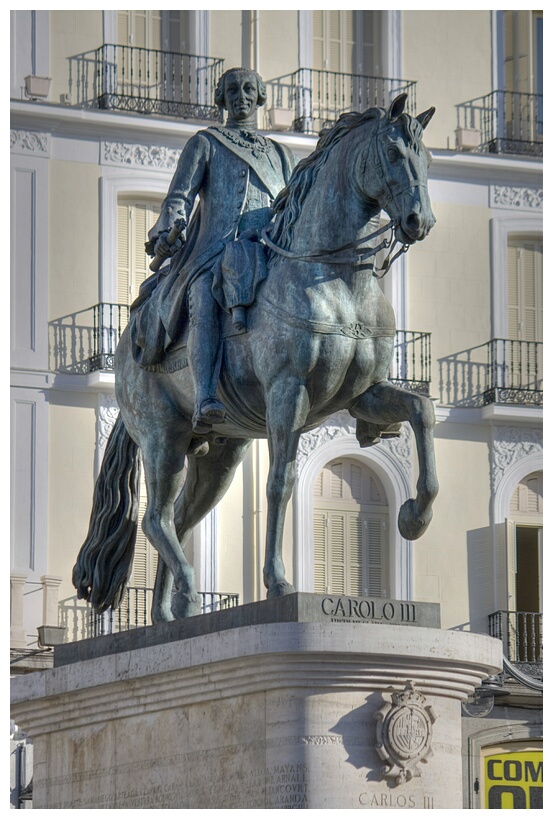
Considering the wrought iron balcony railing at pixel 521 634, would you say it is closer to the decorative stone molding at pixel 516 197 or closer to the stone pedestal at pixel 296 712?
the decorative stone molding at pixel 516 197

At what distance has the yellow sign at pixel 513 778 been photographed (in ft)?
85.6

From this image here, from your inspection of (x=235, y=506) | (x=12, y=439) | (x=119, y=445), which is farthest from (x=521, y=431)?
(x=119, y=445)

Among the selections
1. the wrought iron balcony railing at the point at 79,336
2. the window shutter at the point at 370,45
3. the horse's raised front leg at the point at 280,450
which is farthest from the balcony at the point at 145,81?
the horse's raised front leg at the point at 280,450

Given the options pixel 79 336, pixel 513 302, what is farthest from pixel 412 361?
pixel 79 336

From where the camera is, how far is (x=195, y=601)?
1213 centimetres

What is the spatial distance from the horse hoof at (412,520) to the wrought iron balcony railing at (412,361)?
15.9m

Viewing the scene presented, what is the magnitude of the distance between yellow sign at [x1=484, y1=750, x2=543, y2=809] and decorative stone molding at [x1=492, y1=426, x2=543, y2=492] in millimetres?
3518

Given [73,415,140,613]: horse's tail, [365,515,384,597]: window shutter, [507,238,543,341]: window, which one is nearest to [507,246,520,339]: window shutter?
[507,238,543,341]: window

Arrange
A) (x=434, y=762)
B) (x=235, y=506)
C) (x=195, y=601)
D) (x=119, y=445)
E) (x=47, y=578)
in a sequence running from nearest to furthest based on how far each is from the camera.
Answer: (x=434, y=762) < (x=195, y=601) < (x=119, y=445) < (x=47, y=578) < (x=235, y=506)

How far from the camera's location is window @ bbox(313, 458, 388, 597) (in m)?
27.3

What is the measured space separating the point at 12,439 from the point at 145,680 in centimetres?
1484

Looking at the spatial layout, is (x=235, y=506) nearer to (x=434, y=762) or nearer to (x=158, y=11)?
(x=158, y=11)

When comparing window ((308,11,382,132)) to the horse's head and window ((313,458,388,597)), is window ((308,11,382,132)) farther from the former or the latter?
the horse's head

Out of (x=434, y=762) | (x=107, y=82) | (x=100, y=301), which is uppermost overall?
(x=107, y=82)
